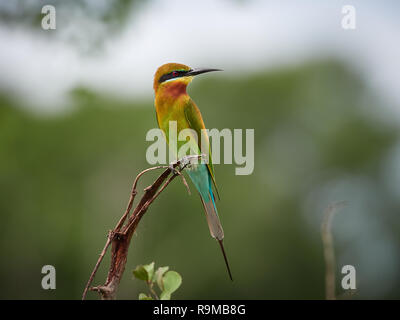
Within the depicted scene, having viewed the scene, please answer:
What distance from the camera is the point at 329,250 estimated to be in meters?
0.86

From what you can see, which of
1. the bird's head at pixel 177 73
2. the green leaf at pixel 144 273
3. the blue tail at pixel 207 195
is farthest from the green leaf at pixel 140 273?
the bird's head at pixel 177 73

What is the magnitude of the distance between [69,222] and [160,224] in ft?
4.60

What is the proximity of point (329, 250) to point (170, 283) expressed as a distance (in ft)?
1.12

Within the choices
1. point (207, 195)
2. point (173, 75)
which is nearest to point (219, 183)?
point (173, 75)

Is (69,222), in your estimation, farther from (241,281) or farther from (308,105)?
(308,105)

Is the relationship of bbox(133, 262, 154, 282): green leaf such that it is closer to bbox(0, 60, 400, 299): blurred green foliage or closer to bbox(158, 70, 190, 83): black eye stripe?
bbox(158, 70, 190, 83): black eye stripe

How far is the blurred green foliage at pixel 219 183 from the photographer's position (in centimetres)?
611

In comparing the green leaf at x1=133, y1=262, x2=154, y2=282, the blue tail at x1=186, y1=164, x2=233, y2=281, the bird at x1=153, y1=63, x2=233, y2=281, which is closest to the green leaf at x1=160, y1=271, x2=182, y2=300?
the green leaf at x1=133, y1=262, x2=154, y2=282

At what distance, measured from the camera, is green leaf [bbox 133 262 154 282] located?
3.03 ft

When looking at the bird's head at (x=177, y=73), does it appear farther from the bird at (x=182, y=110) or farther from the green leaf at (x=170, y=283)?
the green leaf at (x=170, y=283)

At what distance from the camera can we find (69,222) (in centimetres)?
664

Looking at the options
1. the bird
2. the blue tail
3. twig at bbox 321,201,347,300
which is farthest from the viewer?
the bird

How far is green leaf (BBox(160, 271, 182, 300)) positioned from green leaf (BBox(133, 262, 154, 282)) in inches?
1.5
